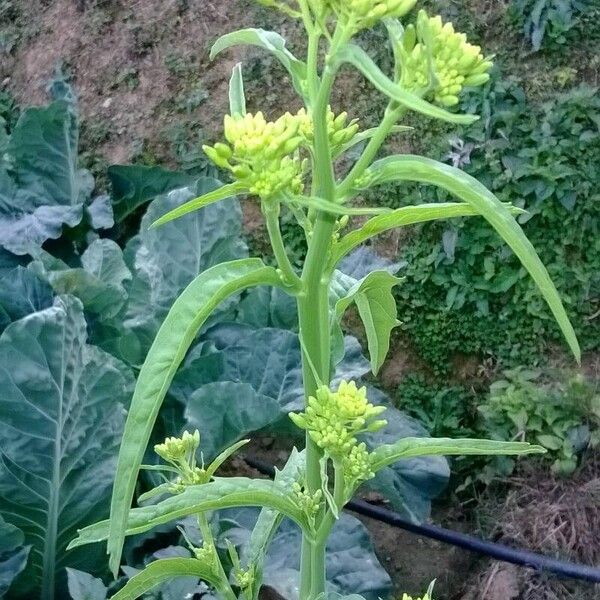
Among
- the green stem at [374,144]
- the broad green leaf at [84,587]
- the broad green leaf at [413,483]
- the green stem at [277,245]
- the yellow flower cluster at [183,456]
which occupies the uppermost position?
the green stem at [374,144]

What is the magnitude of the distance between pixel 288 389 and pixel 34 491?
71 centimetres

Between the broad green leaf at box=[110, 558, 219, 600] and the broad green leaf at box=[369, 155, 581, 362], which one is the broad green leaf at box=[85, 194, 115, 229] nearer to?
the broad green leaf at box=[110, 558, 219, 600]

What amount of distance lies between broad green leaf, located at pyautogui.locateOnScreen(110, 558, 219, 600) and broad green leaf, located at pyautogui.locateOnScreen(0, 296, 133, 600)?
76 cm

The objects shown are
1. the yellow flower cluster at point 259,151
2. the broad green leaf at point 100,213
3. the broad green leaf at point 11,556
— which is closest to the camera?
the yellow flower cluster at point 259,151

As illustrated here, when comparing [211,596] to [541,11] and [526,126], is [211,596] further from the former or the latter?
[541,11]

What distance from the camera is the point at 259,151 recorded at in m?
0.87

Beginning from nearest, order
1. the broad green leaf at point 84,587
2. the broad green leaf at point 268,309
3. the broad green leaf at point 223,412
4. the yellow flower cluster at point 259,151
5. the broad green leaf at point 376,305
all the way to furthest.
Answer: the yellow flower cluster at point 259,151 < the broad green leaf at point 376,305 < the broad green leaf at point 84,587 < the broad green leaf at point 223,412 < the broad green leaf at point 268,309

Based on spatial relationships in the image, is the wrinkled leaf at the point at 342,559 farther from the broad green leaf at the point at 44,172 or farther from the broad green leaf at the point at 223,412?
the broad green leaf at the point at 44,172

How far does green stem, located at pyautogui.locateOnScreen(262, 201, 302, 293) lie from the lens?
0.96 metres

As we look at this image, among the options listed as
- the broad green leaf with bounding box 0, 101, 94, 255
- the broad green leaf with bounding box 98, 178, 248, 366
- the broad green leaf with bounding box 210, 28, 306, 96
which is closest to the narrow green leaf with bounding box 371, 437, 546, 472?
the broad green leaf with bounding box 210, 28, 306, 96

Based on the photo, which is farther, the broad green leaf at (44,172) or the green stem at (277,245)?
the broad green leaf at (44,172)

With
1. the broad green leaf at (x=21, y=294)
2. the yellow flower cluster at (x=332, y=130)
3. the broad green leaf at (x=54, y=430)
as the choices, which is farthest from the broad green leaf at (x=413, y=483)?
the yellow flower cluster at (x=332, y=130)

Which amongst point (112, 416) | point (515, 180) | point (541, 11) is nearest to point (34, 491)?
point (112, 416)

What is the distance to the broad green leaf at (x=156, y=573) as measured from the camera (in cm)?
112
